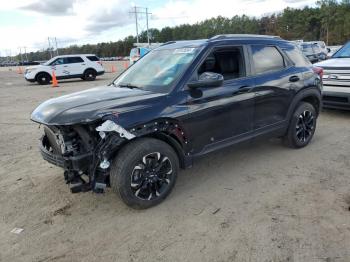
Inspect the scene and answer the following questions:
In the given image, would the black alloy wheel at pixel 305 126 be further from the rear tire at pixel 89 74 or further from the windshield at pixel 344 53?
the rear tire at pixel 89 74

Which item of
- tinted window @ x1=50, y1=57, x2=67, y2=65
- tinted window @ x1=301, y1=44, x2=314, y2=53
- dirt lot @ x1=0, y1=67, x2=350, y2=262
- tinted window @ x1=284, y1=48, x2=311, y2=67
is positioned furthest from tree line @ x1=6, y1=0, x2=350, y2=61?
dirt lot @ x1=0, y1=67, x2=350, y2=262

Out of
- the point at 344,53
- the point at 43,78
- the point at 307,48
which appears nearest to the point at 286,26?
the point at 307,48

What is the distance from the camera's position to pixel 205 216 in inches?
145

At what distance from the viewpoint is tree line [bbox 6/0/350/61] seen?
252ft

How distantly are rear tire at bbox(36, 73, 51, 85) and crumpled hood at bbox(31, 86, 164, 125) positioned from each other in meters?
18.1

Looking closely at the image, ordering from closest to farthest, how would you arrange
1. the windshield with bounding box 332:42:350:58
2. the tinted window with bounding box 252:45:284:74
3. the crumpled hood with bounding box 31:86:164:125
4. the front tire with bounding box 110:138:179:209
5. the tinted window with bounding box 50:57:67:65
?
the crumpled hood with bounding box 31:86:164:125 < the front tire with bounding box 110:138:179:209 < the tinted window with bounding box 252:45:284:74 < the windshield with bounding box 332:42:350:58 < the tinted window with bounding box 50:57:67:65

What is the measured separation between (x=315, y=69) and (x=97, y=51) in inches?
5482

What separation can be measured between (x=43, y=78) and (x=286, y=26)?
8191 centimetres

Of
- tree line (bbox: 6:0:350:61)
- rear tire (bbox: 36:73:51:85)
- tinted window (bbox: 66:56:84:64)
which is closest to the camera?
rear tire (bbox: 36:73:51:85)

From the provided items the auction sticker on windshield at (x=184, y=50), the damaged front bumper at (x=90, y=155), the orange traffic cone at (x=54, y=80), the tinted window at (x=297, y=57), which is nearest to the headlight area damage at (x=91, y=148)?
the damaged front bumper at (x=90, y=155)

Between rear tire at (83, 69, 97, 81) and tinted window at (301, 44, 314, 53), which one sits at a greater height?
tinted window at (301, 44, 314, 53)

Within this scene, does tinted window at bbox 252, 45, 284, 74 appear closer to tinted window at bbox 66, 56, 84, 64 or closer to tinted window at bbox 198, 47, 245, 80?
tinted window at bbox 198, 47, 245, 80

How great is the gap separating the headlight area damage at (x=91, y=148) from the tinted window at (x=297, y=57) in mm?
2898

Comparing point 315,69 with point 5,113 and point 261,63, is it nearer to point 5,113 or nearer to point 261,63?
point 261,63
